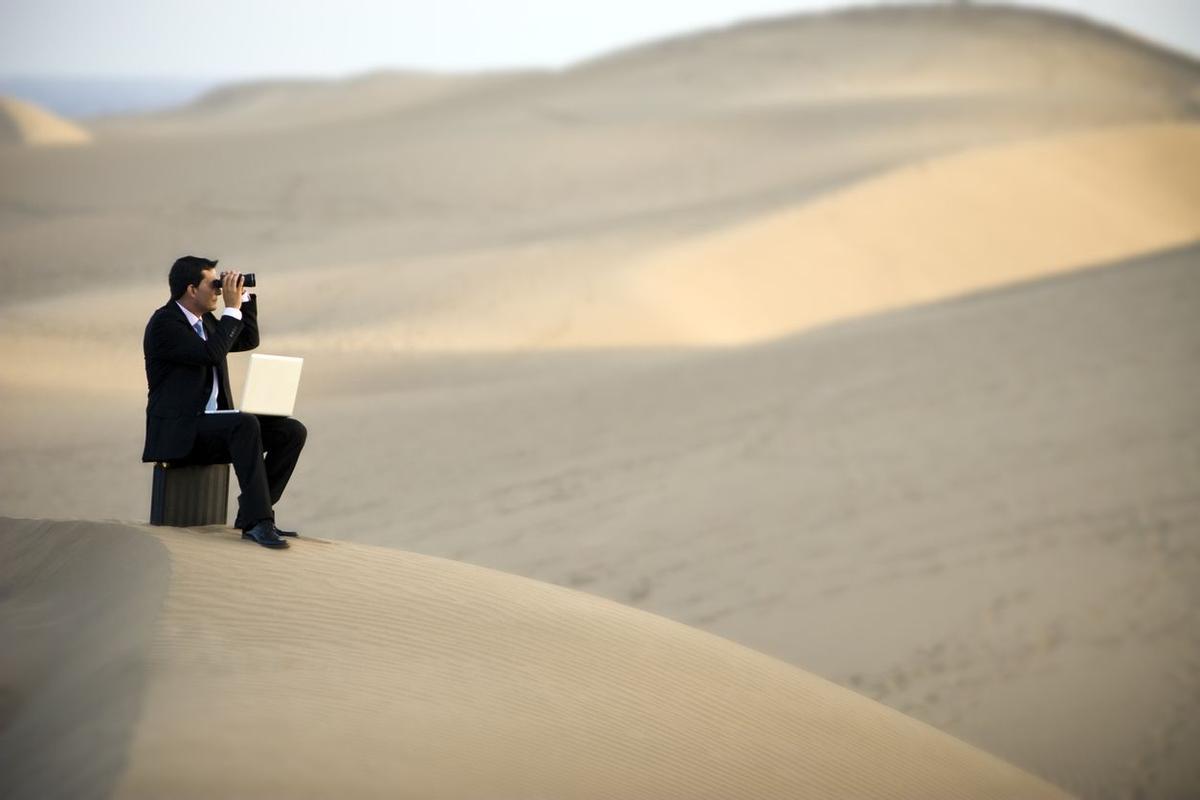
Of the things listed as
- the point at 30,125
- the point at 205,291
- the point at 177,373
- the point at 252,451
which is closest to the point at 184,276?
the point at 205,291

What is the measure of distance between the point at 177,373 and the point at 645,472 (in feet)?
20.2

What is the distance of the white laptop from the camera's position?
219 inches

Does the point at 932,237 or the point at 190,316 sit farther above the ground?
the point at 190,316

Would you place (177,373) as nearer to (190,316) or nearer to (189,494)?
(190,316)

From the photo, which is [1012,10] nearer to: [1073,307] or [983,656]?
[1073,307]

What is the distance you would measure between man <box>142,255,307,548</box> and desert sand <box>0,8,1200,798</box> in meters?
0.28

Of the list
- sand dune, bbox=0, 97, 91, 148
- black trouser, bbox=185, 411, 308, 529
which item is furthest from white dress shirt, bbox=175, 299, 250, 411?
sand dune, bbox=0, 97, 91, 148

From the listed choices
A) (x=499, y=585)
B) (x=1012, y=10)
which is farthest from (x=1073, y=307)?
(x=1012, y=10)

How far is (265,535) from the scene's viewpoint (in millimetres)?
5676

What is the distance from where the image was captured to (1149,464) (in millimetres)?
10523

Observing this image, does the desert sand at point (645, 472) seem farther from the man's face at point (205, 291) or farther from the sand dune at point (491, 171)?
the man's face at point (205, 291)

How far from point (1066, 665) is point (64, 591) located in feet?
19.6

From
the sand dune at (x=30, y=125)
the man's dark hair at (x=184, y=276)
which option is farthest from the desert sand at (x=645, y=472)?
the sand dune at (x=30, y=125)

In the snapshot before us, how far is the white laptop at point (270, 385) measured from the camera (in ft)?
18.2
